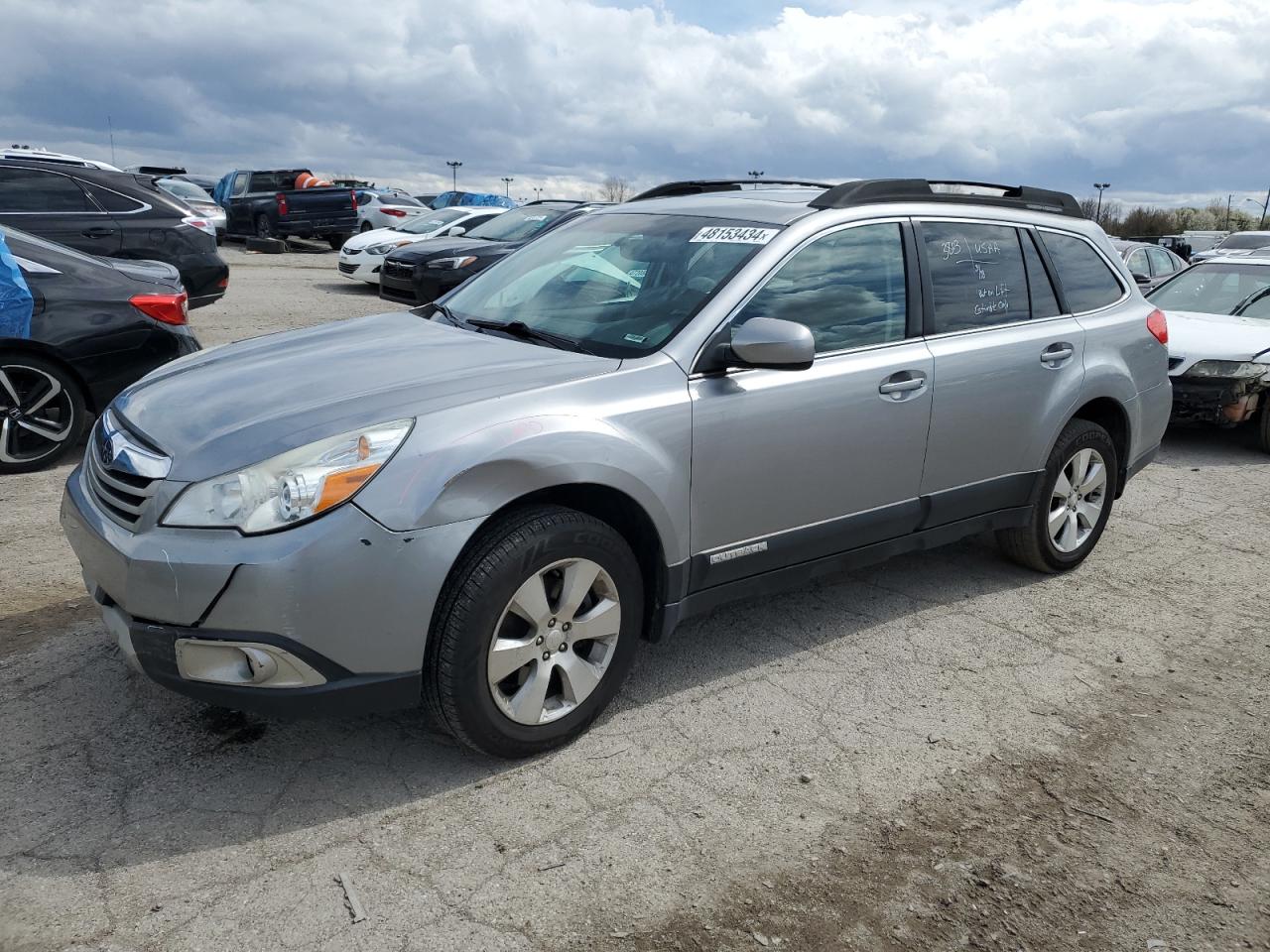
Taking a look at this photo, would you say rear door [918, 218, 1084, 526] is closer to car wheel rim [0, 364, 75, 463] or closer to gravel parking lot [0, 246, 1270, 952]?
gravel parking lot [0, 246, 1270, 952]

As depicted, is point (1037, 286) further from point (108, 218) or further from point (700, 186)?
point (108, 218)

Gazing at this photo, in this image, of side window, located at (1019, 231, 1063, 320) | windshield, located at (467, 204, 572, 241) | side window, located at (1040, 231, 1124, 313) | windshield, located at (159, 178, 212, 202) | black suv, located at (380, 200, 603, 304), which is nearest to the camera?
side window, located at (1019, 231, 1063, 320)

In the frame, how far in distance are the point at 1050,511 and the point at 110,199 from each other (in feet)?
27.5

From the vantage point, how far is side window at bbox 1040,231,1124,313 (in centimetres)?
495

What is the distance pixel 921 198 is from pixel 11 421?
16.5 ft

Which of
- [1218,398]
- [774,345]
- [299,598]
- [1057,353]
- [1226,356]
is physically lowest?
[1218,398]

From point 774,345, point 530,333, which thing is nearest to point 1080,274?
point 774,345

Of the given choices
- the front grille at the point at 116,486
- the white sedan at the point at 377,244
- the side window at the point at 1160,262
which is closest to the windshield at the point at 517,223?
the white sedan at the point at 377,244

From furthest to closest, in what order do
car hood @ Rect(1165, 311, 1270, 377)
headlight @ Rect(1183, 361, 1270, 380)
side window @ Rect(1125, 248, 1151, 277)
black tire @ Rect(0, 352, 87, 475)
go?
side window @ Rect(1125, 248, 1151, 277) < car hood @ Rect(1165, 311, 1270, 377) < headlight @ Rect(1183, 361, 1270, 380) < black tire @ Rect(0, 352, 87, 475)

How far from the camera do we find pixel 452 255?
43.9ft

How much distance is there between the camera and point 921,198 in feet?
14.4

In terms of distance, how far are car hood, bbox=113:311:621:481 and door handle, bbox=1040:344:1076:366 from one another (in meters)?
2.24

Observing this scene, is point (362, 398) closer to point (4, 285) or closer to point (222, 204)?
point (4, 285)

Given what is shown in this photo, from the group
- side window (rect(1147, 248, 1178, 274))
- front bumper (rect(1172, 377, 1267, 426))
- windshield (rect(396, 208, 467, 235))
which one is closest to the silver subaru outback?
front bumper (rect(1172, 377, 1267, 426))
